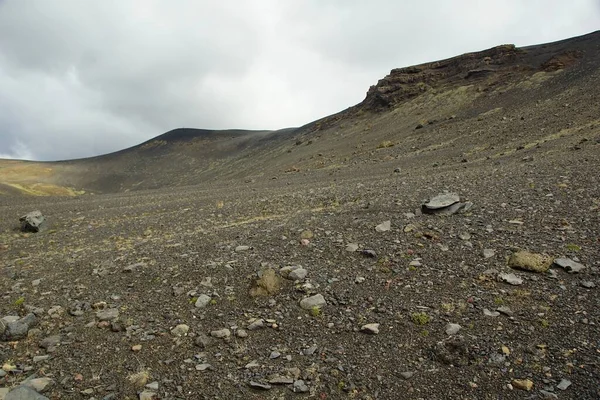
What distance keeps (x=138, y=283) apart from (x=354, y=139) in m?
44.3

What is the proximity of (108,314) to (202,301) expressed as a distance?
5.71 feet

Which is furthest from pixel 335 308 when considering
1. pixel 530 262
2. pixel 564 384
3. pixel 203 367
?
pixel 530 262

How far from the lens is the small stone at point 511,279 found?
688 cm

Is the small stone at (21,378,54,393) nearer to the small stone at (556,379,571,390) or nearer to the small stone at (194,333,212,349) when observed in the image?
the small stone at (194,333,212,349)

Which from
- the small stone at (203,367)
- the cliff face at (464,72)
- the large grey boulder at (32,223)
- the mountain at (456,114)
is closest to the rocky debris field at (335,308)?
the small stone at (203,367)

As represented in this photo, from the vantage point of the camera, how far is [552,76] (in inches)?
1706

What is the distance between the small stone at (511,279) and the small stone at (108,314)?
283 inches

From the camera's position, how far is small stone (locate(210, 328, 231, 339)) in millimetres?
6309

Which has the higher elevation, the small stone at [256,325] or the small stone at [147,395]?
the small stone at [147,395]

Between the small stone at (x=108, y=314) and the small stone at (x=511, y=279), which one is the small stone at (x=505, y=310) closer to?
the small stone at (x=511, y=279)

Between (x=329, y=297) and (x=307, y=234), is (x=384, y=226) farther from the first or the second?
(x=329, y=297)

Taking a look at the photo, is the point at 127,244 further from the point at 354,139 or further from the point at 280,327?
the point at 354,139

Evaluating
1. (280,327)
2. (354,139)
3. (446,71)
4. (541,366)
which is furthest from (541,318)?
(446,71)

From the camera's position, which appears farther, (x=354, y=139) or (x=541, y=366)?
(x=354, y=139)
